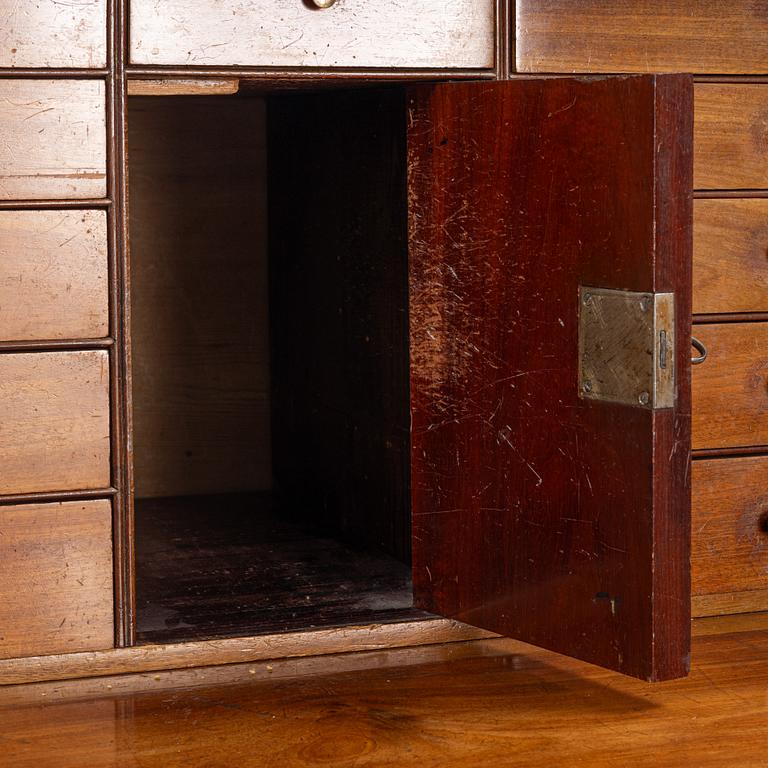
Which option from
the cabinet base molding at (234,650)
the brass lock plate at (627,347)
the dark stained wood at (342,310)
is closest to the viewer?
the brass lock plate at (627,347)

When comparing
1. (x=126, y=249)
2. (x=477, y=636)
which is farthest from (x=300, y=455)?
(x=126, y=249)

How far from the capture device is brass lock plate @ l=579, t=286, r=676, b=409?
166 cm

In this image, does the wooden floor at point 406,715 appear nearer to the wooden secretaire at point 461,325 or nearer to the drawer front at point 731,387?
the wooden secretaire at point 461,325

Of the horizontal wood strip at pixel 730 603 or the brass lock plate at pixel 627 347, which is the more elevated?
the brass lock plate at pixel 627 347

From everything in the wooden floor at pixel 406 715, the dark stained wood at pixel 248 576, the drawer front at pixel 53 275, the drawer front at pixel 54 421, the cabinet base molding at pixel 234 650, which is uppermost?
the drawer front at pixel 53 275

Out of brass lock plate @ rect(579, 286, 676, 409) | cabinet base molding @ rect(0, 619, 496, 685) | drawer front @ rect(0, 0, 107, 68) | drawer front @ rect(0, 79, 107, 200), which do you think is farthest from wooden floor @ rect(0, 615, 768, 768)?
drawer front @ rect(0, 0, 107, 68)

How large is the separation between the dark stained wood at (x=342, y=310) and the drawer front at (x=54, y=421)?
23.9 inches

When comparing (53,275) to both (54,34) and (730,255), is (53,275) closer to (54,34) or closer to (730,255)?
(54,34)

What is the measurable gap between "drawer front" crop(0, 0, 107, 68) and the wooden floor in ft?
2.89

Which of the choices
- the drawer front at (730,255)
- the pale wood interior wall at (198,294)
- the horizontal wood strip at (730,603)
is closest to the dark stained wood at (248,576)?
the pale wood interior wall at (198,294)

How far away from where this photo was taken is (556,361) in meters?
1.81

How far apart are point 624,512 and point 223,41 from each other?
33.3 inches

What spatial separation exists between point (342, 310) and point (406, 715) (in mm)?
912

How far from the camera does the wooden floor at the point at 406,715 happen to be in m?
1.72
